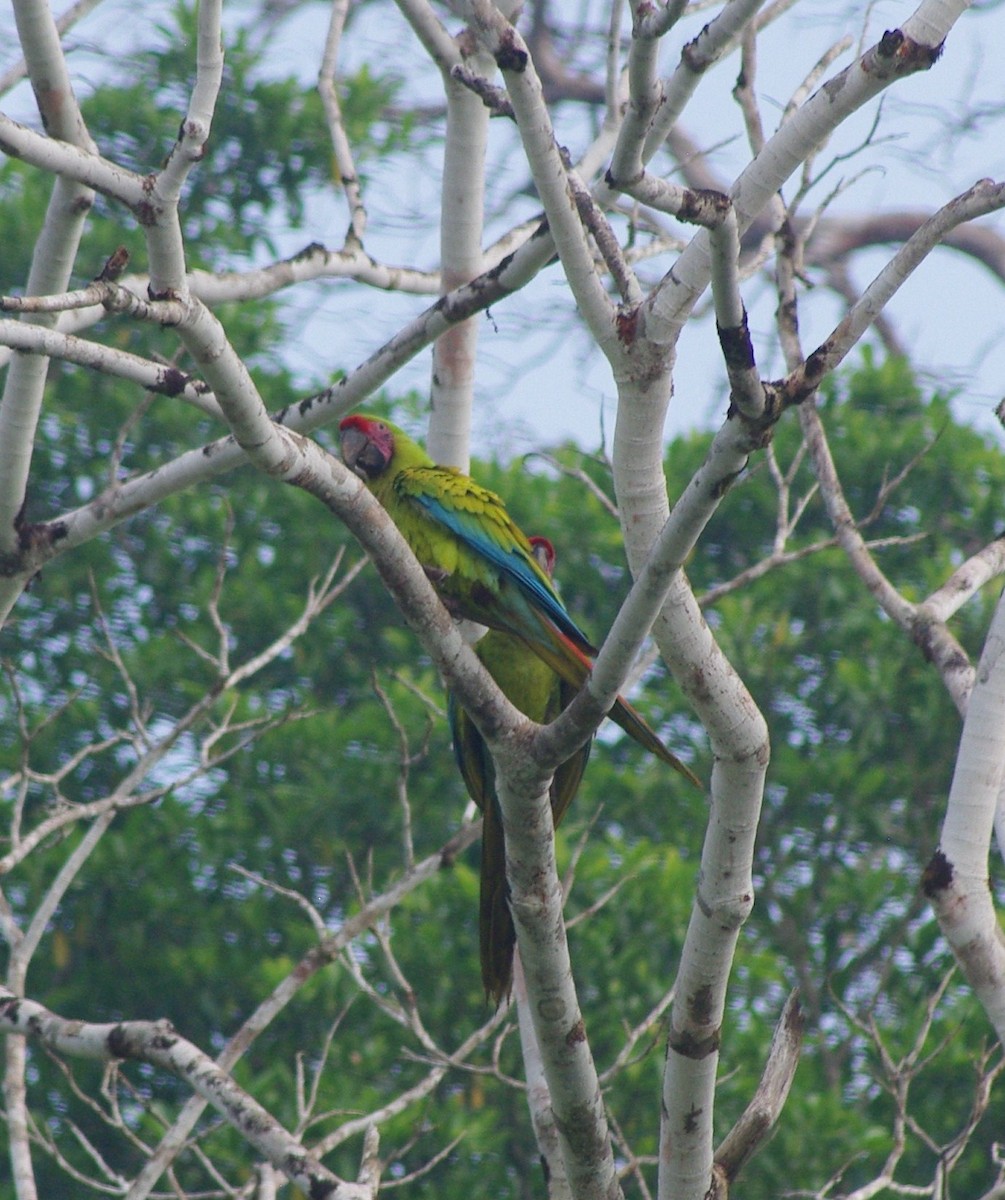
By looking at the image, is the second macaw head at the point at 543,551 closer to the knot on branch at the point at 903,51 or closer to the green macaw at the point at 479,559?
the green macaw at the point at 479,559

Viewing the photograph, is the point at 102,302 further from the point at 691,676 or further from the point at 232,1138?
the point at 232,1138

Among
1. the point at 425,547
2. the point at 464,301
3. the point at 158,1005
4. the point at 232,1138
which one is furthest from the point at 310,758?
the point at 464,301

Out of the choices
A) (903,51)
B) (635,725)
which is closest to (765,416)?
(903,51)

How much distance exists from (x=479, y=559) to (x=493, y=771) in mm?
547

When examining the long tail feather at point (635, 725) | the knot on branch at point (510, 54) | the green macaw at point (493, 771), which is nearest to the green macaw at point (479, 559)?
the green macaw at point (493, 771)

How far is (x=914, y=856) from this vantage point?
764 centimetres

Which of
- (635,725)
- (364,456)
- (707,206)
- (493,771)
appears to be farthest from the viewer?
(364,456)

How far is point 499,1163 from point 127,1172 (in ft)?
8.29

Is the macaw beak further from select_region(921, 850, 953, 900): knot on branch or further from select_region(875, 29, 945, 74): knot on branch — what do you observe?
select_region(875, 29, 945, 74): knot on branch

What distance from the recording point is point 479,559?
3.97 metres

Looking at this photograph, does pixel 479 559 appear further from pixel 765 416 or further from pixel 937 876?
pixel 765 416

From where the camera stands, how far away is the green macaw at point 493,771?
3.31m

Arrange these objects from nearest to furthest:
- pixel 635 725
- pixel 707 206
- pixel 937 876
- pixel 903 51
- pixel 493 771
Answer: pixel 707 206
pixel 903 51
pixel 937 876
pixel 635 725
pixel 493 771

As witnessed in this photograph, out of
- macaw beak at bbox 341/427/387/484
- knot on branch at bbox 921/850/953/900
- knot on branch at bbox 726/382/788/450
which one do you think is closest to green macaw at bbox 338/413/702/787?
macaw beak at bbox 341/427/387/484
